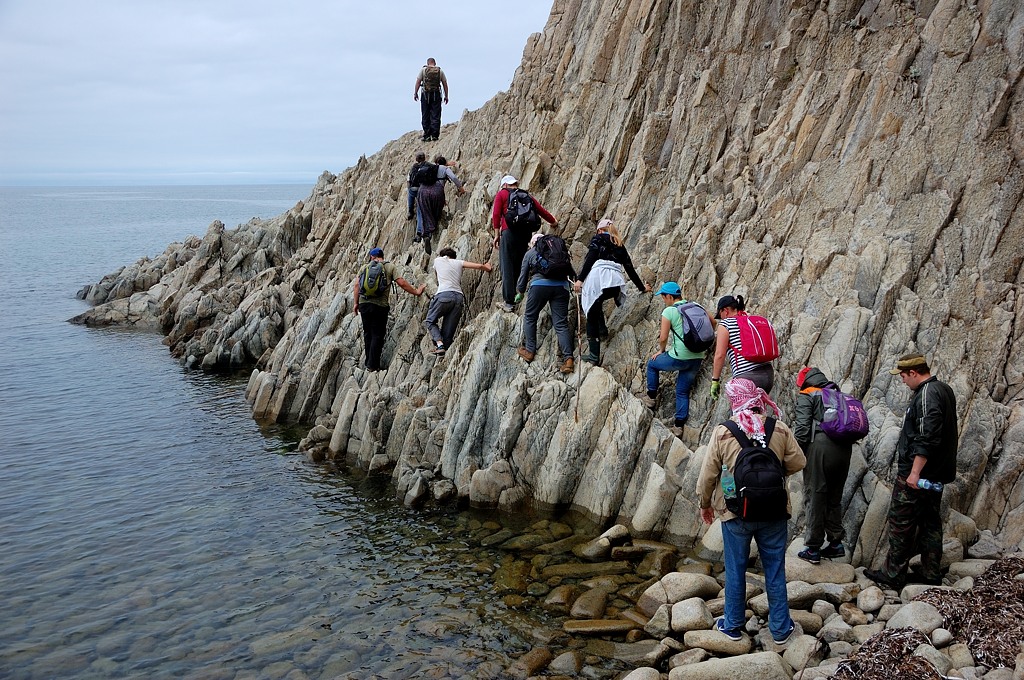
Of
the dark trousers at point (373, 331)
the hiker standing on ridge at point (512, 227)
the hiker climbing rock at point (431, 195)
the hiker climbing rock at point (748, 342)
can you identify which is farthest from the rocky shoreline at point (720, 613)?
the hiker climbing rock at point (431, 195)

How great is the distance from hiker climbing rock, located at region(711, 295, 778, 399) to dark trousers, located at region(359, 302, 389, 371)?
495 inches

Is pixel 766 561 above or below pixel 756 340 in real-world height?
below

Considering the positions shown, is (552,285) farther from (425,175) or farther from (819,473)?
(425,175)

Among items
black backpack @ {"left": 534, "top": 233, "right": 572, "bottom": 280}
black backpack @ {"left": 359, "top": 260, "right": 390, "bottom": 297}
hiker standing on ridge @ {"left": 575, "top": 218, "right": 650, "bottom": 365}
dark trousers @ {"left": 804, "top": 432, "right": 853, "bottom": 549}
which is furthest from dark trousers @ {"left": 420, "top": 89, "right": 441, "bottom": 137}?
dark trousers @ {"left": 804, "top": 432, "right": 853, "bottom": 549}

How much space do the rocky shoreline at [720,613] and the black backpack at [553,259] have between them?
21.4 feet

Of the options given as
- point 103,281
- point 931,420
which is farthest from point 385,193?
point 103,281

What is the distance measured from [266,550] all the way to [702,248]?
43.5 feet

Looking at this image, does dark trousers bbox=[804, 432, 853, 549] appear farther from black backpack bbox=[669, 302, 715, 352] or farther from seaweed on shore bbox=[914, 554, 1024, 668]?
black backpack bbox=[669, 302, 715, 352]

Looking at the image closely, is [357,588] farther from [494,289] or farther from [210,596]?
[494,289]

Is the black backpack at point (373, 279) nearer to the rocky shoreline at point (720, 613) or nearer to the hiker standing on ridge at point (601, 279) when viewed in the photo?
the hiker standing on ridge at point (601, 279)

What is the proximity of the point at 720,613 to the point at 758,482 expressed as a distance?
11.5ft

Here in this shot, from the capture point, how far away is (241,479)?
21.4 metres

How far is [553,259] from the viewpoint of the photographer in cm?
1812

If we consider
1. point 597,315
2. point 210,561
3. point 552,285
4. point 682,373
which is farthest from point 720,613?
point 210,561
